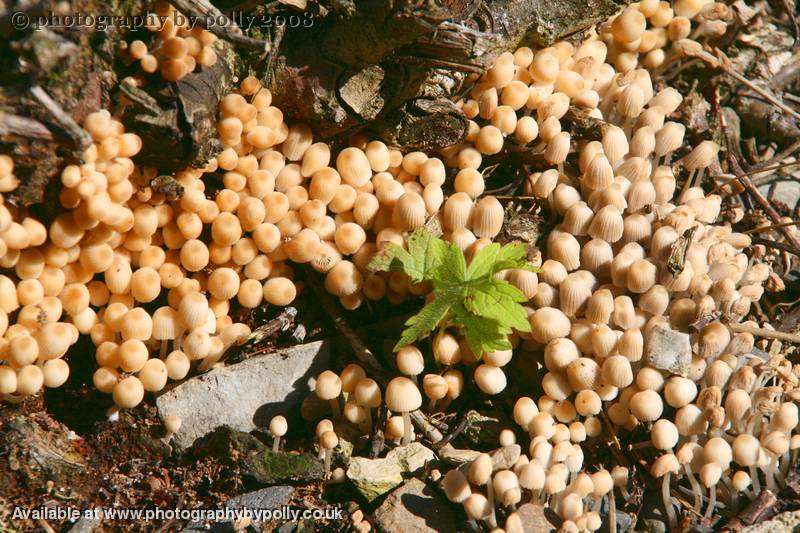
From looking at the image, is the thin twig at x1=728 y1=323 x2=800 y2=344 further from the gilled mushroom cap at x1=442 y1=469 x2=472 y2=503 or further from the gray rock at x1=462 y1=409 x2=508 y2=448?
the gilled mushroom cap at x1=442 y1=469 x2=472 y2=503

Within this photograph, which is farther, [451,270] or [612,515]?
[451,270]

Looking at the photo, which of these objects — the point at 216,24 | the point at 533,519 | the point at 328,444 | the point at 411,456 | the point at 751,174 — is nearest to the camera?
the point at 216,24

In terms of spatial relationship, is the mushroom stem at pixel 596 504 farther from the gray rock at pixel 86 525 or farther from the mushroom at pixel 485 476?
the gray rock at pixel 86 525

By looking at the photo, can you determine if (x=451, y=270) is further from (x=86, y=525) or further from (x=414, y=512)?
(x=86, y=525)

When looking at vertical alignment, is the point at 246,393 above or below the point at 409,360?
below

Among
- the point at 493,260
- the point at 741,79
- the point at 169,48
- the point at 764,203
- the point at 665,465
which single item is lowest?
the point at 665,465

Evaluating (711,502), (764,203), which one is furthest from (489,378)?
(764,203)
